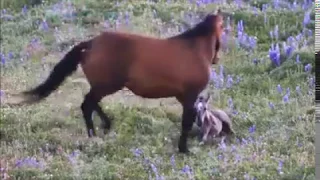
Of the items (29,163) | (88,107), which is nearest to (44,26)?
(88,107)

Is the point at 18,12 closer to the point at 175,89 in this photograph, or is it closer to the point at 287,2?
the point at 175,89

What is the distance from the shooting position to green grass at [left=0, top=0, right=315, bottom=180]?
2.39 metres

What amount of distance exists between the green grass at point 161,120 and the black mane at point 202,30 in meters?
0.09

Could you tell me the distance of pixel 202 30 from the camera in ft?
7.96

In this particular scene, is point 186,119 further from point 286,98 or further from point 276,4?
point 276,4

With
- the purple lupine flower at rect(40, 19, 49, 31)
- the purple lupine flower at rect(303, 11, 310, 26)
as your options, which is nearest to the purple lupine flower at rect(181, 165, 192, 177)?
the purple lupine flower at rect(303, 11, 310, 26)

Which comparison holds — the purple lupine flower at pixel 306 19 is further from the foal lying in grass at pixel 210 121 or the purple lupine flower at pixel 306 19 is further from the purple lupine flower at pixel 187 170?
the purple lupine flower at pixel 187 170

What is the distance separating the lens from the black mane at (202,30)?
2424 millimetres

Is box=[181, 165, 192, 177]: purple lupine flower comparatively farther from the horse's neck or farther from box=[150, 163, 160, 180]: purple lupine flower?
the horse's neck

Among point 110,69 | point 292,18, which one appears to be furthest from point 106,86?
point 292,18

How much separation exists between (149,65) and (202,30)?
22 cm

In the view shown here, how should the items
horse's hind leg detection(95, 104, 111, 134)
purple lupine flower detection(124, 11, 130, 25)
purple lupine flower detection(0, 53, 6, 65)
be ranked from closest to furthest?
horse's hind leg detection(95, 104, 111, 134), purple lupine flower detection(124, 11, 130, 25), purple lupine flower detection(0, 53, 6, 65)

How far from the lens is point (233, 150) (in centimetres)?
241

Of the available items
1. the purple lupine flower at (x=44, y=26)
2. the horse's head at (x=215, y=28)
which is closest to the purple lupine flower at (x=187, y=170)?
the horse's head at (x=215, y=28)
